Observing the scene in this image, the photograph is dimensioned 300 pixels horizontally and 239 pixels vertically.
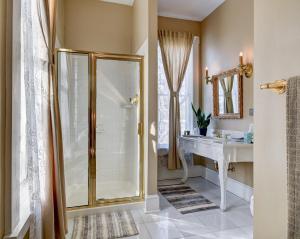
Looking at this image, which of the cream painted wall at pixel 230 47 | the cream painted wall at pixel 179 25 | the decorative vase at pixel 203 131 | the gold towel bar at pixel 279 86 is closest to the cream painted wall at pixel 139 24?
the cream painted wall at pixel 179 25

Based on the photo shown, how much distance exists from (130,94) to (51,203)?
178cm

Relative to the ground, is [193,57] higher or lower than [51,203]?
higher

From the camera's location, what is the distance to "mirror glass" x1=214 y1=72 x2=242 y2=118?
3018mm

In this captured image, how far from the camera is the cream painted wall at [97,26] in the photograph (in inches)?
129

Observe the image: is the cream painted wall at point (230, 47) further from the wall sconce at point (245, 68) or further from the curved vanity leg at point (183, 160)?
the curved vanity leg at point (183, 160)

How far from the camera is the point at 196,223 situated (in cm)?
222

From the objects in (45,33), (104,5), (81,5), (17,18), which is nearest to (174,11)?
(104,5)

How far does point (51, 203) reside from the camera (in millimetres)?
1409

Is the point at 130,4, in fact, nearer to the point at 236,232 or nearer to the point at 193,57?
the point at 193,57

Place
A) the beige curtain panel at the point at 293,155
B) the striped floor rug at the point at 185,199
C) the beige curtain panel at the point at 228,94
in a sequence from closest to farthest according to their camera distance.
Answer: the beige curtain panel at the point at 293,155
the striped floor rug at the point at 185,199
the beige curtain panel at the point at 228,94

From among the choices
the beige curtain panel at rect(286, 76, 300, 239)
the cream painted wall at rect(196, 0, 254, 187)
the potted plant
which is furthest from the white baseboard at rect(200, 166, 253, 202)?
the beige curtain panel at rect(286, 76, 300, 239)

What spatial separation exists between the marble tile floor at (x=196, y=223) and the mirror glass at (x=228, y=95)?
51.8 inches

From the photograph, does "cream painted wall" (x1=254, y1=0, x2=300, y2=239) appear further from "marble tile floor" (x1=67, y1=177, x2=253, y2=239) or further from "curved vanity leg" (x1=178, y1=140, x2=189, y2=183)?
"curved vanity leg" (x1=178, y1=140, x2=189, y2=183)

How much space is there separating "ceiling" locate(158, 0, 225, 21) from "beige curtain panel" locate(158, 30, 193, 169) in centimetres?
35
